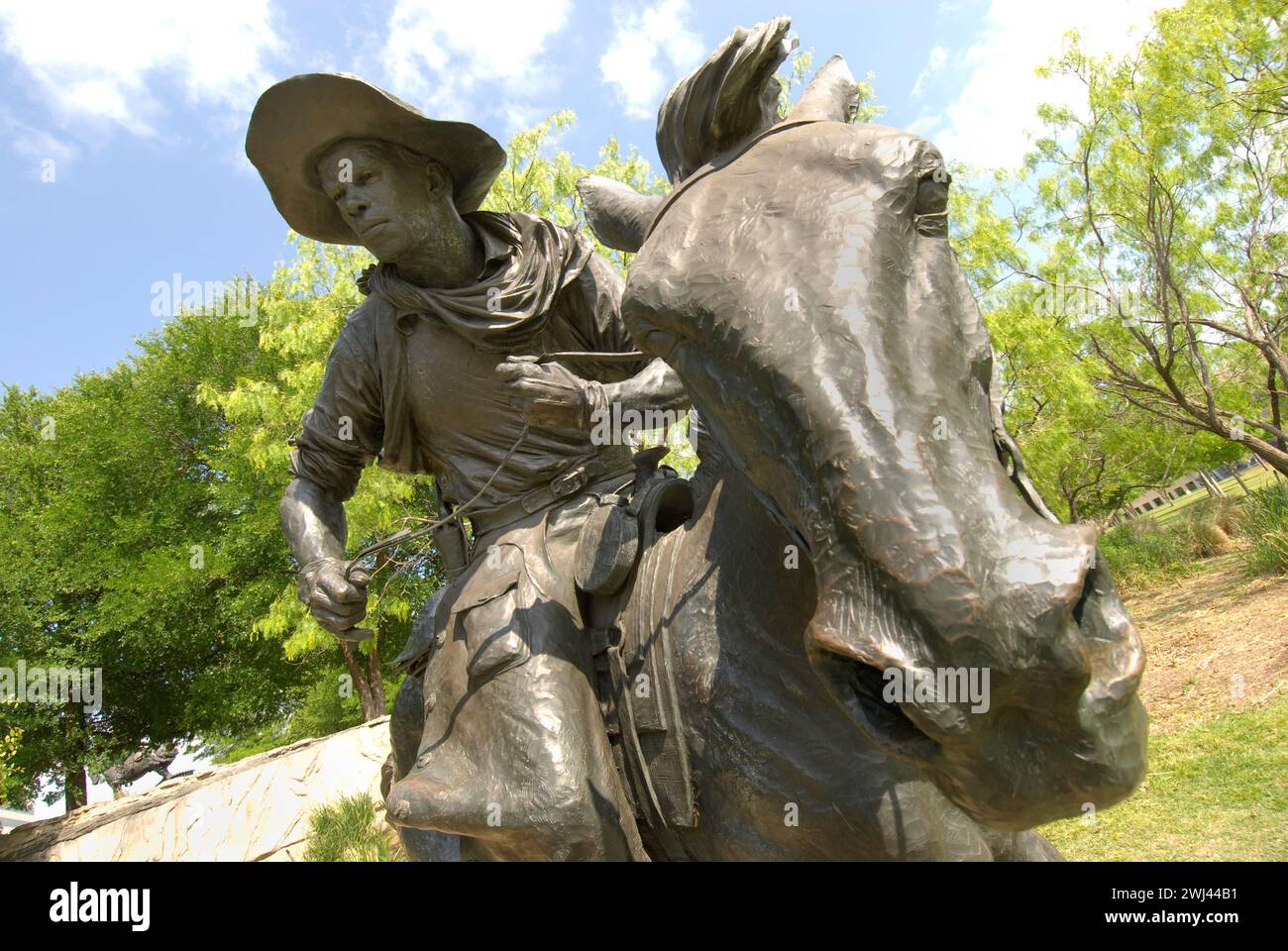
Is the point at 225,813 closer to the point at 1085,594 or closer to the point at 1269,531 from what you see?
the point at 1085,594

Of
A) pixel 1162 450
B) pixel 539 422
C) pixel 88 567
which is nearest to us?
pixel 539 422

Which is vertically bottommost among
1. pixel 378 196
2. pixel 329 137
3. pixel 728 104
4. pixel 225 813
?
pixel 225 813

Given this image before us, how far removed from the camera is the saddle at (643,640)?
5.82 feet

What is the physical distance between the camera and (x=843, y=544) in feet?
3.63

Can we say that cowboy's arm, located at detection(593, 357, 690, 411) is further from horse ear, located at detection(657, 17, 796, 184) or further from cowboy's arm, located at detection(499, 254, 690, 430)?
horse ear, located at detection(657, 17, 796, 184)

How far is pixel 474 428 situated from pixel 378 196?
0.66 m

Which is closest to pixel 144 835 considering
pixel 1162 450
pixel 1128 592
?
pixel 1128 592

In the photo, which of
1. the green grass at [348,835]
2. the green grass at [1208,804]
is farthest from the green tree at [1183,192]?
the green grass at [348,835]

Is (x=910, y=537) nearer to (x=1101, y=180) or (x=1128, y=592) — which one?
(x=1101, y=180)

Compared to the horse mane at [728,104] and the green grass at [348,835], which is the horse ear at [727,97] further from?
the green grass at [348,835]

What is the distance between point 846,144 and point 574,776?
1.26m

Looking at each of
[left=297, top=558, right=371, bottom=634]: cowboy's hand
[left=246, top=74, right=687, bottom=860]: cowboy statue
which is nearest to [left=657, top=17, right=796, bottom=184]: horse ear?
[left=246, top=74, right=687, bottom=860]: cowboy statue

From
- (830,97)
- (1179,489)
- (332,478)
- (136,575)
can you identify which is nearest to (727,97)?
(830,97)

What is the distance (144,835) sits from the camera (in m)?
10.5
